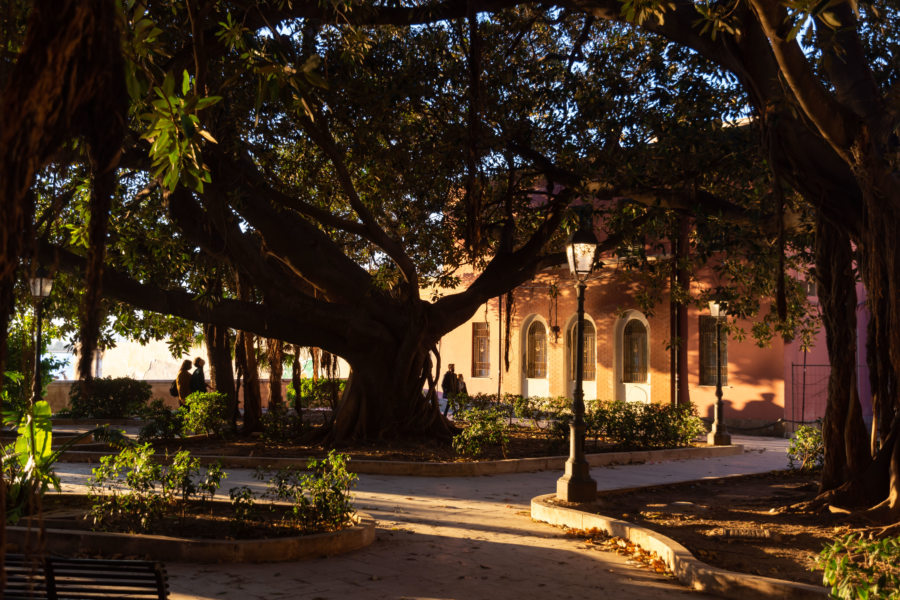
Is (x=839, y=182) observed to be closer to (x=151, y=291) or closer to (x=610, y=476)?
(x=610, y=476)

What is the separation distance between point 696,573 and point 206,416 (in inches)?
530

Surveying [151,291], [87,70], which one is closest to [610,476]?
[151,291]

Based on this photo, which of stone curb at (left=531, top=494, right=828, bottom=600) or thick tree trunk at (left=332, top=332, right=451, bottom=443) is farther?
thick tree trunk at (left=332, top=332, right=451, bottom=443)

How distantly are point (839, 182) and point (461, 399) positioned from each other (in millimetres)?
13823

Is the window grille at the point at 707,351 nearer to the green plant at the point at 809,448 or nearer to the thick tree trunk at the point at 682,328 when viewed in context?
the thick tree trunk at the point at 682,328

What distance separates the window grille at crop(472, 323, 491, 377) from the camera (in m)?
35.0

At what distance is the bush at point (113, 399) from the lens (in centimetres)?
2475

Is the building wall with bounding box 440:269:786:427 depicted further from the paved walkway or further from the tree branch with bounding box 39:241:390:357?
the paved walkway

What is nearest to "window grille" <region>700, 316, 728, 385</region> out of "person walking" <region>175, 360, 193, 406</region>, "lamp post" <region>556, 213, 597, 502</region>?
"person walking" <region>175, 360, 193, 406</region>

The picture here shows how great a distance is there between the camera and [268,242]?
1546 cm

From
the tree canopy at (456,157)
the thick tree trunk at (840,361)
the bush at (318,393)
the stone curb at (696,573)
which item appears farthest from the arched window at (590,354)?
the stone curb at (696,573)

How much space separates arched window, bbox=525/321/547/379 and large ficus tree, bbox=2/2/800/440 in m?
14.3

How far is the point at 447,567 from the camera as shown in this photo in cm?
724

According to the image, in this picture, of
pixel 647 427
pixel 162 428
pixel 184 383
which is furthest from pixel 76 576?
pixel 184 383
